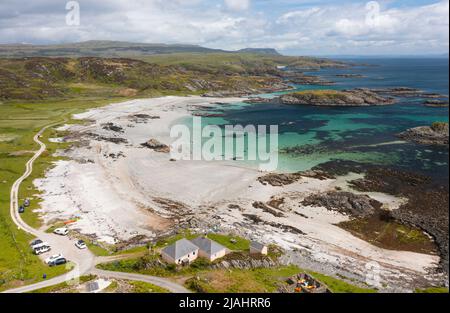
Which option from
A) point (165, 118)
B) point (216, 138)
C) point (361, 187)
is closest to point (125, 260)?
point (361, 187)

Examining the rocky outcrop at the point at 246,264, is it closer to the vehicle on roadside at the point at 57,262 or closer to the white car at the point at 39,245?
the vehicle on roadside at the point at 57,262

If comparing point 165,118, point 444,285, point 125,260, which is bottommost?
point 444,285

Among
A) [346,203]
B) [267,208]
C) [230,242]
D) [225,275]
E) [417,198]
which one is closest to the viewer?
[225,275]

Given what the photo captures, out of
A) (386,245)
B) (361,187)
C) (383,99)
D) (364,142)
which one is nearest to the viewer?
(386,245)

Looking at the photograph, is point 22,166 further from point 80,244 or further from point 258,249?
point 258,249

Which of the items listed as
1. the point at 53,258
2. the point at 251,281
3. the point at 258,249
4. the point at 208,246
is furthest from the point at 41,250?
the point at 258,249

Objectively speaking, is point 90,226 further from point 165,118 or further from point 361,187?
point 165,118

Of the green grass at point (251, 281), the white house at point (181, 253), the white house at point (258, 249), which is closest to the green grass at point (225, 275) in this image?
the green grass at point (251, 281)
